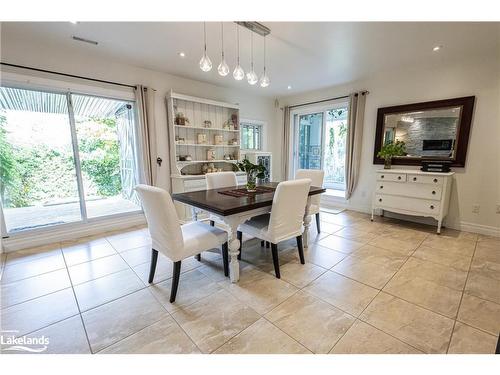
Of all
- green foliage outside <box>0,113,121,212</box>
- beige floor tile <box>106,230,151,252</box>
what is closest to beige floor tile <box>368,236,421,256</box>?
beige floor tile <box>106,230,151,252</box>

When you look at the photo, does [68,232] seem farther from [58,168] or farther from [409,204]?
[409,204]

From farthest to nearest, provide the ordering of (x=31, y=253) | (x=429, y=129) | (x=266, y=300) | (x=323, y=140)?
(x=323, y=140)
(x=429, y=129)
(x=31, y=253)
(x=266, y=300)

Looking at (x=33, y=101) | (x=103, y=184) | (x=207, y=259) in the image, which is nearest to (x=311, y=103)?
(x=207, y=259)

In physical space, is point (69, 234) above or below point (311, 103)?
below

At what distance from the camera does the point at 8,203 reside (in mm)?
2750

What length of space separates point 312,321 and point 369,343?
36cm

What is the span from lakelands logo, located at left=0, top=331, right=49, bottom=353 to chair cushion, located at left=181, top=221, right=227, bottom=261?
1.00m

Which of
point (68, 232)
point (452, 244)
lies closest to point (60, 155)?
point (68, 232)

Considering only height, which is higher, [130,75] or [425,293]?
[130,75]

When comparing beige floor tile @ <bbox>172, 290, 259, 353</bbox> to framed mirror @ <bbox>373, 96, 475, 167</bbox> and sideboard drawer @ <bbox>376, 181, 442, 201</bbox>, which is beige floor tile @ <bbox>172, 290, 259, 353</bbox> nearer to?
sideboard drawer @ <bbox>376, 181, 442, 201</bbox>

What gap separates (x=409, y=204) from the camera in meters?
3.39

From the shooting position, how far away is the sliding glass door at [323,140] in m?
4.77

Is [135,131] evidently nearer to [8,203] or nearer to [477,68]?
[8,203]

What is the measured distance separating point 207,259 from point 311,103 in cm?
406
